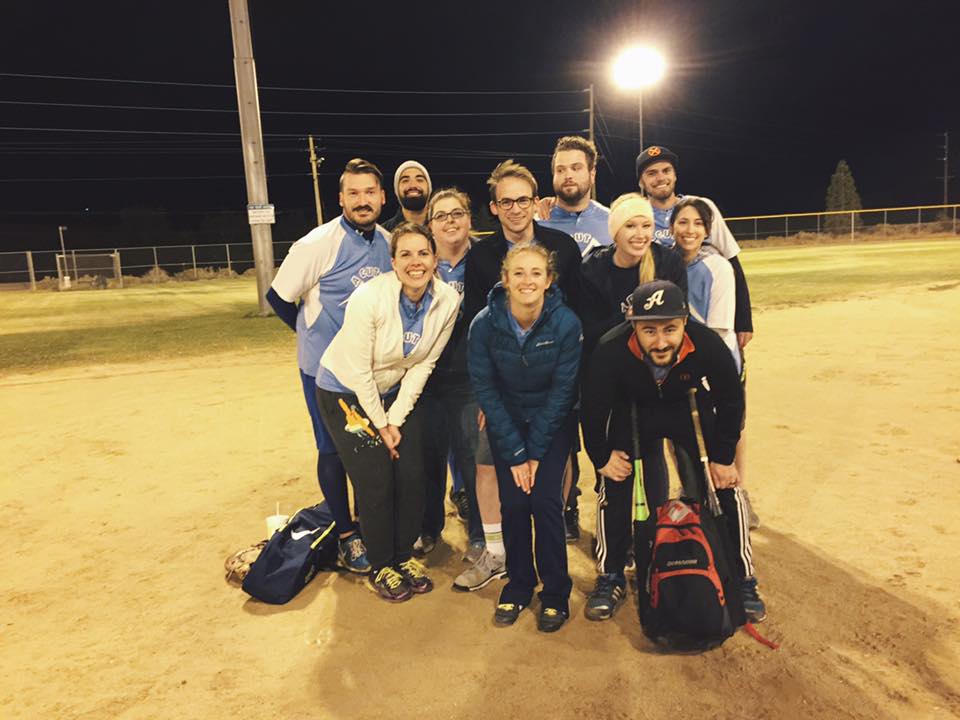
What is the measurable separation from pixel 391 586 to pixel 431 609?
263mm

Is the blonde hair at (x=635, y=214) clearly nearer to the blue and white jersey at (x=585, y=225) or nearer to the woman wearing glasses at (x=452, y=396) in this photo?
the blue and white jersey at (x=585, y=225)

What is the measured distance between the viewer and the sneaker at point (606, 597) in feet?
11.1

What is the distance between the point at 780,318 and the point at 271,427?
30.7ft

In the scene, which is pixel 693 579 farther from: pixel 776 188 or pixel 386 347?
pixel 776 188

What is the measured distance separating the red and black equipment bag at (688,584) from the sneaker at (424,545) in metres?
1.50

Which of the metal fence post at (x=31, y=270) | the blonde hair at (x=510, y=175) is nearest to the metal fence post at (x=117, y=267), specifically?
the metal fence post at (x=31, y=270)

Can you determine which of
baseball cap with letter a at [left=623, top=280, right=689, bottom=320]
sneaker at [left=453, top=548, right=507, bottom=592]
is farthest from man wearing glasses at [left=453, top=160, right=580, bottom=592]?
baseball cap with letter a at [left=623, top=280, right=689, bottom=320]

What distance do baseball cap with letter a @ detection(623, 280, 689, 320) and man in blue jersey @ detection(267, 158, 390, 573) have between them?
1.68 m

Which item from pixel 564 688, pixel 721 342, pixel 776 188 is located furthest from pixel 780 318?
pixel 776 188

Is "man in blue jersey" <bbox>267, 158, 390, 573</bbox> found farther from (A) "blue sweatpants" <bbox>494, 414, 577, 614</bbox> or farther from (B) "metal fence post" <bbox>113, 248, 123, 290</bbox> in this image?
(B) "metal fence post" <bbox>113, 248, 123, 290</bbox>

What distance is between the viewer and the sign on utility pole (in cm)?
1477

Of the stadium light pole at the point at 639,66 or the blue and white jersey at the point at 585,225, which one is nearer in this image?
the blue and white jersey at the point at 585,225

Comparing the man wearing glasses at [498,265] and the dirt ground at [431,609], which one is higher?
the man wearing glasses at [498,265]

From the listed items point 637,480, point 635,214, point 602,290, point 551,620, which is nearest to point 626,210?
point 635,214
